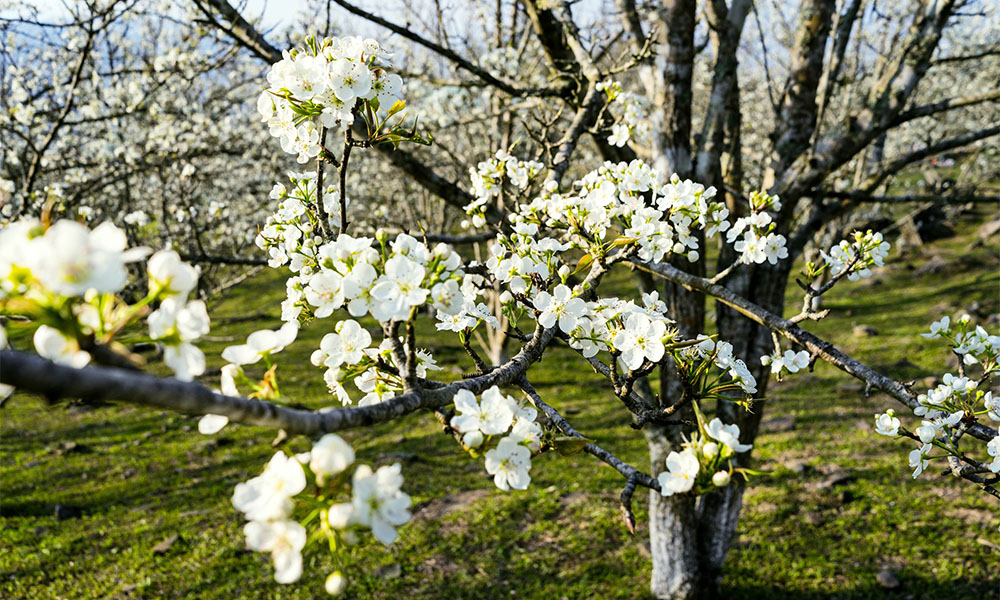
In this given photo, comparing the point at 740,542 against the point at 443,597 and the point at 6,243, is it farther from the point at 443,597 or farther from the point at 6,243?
the point at 6,243

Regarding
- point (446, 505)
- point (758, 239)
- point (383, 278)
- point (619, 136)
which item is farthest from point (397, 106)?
point (446, 505)

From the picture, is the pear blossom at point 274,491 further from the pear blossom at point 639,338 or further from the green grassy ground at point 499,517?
the green grassy ground at point 499,517

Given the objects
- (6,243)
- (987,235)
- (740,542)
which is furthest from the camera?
(987,235)

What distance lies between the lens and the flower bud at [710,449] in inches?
43.1

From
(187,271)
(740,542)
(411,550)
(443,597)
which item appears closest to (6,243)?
(187,271)

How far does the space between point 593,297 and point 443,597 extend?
12.7 feet

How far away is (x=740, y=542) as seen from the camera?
5.07 meters

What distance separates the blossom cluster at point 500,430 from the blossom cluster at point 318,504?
244mm

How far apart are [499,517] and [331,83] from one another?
5.29 meters

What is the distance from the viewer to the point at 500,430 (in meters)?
1.05

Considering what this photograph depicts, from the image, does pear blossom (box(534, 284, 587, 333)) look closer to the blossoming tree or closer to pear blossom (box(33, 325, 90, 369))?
the blossoming tree

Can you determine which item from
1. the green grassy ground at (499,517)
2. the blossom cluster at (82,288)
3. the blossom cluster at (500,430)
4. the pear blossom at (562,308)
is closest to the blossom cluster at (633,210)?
the pear blossom at (562,308)

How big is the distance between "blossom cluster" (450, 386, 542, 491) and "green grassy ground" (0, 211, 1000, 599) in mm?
2762

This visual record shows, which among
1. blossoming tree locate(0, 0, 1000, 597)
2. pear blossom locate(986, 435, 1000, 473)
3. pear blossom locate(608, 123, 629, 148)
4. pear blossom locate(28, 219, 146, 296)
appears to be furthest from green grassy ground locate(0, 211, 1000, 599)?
pear blossom locate(28, 219, 146, 296)
